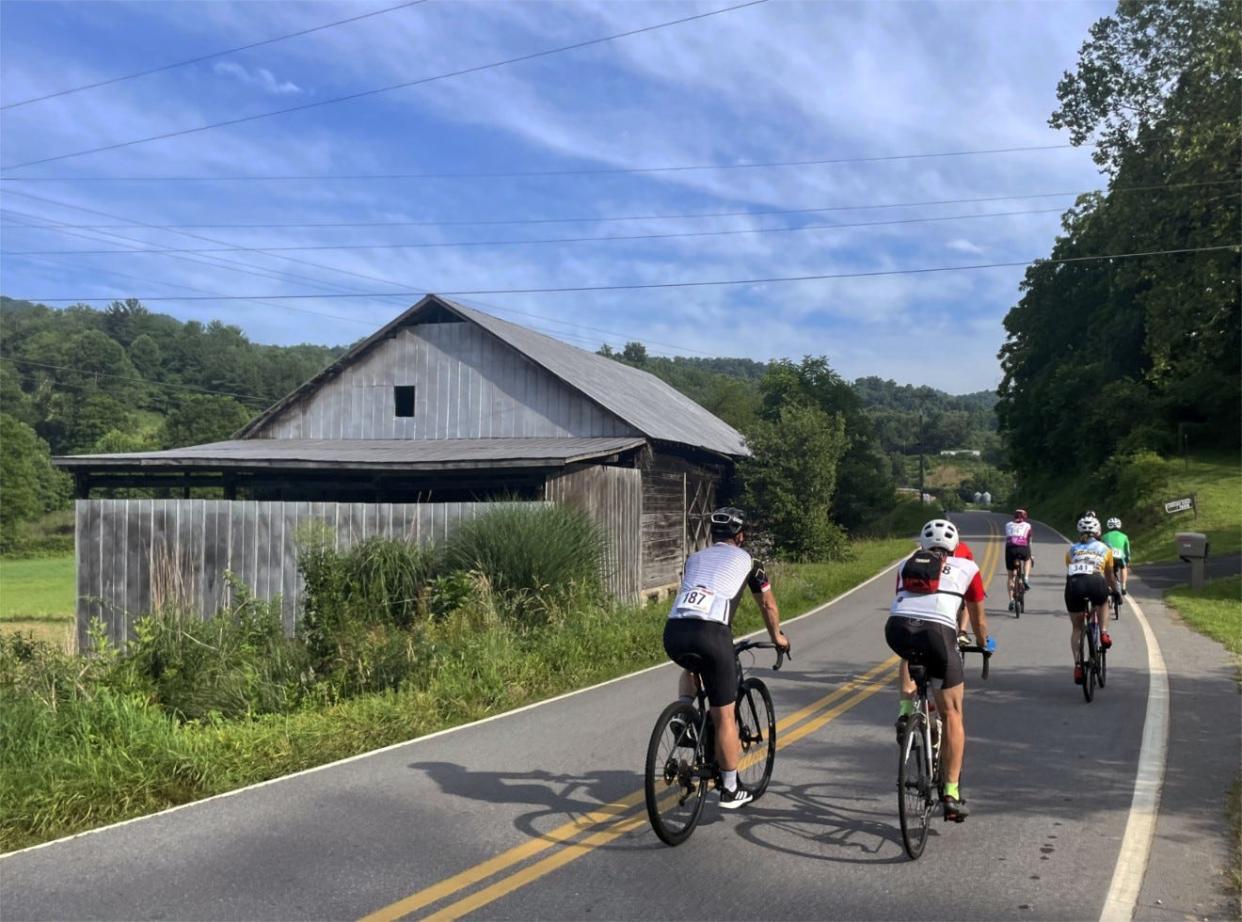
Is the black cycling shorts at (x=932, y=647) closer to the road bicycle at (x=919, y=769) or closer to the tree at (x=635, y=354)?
the road bicycle at (x=919, y=769)

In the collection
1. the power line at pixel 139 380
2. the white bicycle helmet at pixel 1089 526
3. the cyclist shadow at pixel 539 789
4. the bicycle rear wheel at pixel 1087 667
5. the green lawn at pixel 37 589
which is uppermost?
the power line at pixel 139 380

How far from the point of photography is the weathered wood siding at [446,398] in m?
24.1

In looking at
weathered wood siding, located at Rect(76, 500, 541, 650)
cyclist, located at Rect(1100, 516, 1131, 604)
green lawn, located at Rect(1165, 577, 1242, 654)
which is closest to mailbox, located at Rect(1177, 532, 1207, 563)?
green lawn, located at Rect(1165, 577, 1242, 654)

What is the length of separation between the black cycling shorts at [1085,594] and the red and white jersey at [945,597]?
15.9 ft

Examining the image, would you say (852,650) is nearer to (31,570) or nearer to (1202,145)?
(1202,145)

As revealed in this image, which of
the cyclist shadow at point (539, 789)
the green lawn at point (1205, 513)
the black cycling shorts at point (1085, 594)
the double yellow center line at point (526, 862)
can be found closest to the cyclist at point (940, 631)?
the double yellow center line at point (526, 862)

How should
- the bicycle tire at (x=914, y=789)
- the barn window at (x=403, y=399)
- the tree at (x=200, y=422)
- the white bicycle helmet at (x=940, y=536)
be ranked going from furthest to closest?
the tree at (x=200, y=422) → the barn window at (x=403, y=399) → the white bicycle helmet at (x=940, y=536) → the bicycle tire at (x=914, y=789)

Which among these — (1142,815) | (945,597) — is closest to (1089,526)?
(1142,815)

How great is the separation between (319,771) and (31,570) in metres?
56.2

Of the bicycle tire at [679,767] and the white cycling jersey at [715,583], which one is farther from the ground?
the white cycling jersey at [715,583]

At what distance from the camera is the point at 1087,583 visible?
10.3 m

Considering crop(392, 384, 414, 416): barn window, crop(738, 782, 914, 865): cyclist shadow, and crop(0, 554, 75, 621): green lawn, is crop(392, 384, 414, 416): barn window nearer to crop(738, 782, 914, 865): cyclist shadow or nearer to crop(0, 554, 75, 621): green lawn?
crop(0, 554, 75, 621): green lawn

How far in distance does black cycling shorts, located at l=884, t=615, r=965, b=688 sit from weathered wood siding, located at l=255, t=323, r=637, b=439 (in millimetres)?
17564

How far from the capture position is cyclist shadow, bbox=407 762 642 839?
6.20 meters
